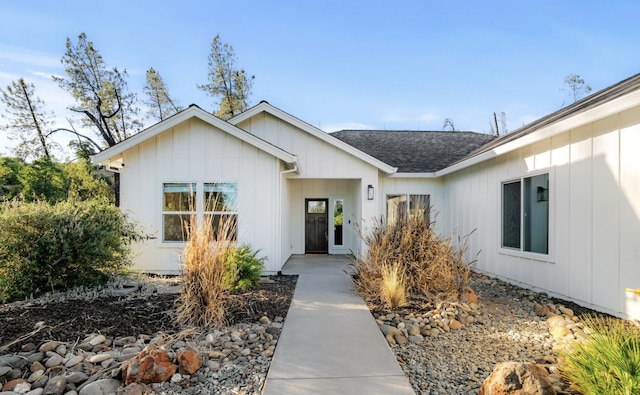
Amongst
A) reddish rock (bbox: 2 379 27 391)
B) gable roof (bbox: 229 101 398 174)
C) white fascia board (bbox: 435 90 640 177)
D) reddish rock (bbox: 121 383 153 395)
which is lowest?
reddish rock (bbox: 121 383 153 395)

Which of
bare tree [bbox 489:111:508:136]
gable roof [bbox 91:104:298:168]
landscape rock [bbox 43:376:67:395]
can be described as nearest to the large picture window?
gable roof [bbox 91:104:298:168]

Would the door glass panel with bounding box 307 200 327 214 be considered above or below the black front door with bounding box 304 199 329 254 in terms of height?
above

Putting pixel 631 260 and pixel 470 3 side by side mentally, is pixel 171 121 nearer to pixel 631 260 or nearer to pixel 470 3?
pixel 631 260

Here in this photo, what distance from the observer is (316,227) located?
44.3 ft

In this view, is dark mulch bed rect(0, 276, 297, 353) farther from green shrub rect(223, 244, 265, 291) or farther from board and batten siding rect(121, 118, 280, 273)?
board and batten siding rect(121, 118, 280, 273)

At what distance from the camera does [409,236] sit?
6.32 metres

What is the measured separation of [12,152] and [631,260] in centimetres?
3204

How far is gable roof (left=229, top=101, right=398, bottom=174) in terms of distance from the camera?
1058 cm

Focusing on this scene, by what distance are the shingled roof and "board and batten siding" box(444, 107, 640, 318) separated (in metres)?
4.79

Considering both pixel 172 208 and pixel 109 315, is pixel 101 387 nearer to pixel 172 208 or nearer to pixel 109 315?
pixel 109 315

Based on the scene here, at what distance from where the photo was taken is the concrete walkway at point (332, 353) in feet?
10.5

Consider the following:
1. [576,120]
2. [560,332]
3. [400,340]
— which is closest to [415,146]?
[576,120]

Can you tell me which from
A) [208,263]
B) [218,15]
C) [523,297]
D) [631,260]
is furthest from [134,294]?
[218,15]

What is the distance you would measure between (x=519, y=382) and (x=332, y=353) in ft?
6.32
